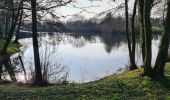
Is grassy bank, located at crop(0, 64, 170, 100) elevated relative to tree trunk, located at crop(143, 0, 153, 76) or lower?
lower

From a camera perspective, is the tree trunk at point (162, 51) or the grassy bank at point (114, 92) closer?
the grassy bank at point (114, 92)

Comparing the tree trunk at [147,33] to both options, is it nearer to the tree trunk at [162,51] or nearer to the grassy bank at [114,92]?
the tree trunk at [162,51]

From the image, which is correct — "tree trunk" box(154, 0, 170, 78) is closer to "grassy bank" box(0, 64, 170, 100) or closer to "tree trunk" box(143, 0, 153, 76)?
"tree trunk" box(143, 0, 153, 76)

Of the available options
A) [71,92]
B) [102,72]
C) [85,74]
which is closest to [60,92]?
[71,92]

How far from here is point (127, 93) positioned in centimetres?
1414

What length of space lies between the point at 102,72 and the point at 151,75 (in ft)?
48.0

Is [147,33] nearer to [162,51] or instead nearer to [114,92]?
[162,51]

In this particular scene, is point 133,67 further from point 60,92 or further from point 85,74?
point 60,92

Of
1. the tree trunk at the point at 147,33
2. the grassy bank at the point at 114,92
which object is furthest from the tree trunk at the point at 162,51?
the grassy bank at the point at 114,92

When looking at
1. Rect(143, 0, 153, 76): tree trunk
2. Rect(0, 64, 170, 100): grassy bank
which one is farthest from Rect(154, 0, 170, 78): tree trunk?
Rect(0, 64, 170, 100): grassy bank

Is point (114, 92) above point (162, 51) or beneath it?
beneath

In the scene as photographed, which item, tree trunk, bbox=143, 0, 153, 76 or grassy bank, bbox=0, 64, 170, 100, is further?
tree trunk, bbox=143, 0, 153, 76

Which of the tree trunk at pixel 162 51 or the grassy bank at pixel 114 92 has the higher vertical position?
the tree trunk at pixel 162 51

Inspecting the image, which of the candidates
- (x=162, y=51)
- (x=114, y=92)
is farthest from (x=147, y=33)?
(x=114, y=92)
